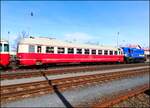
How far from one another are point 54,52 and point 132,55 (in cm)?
2119

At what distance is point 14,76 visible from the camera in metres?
16.4

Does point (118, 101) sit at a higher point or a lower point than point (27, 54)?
lower

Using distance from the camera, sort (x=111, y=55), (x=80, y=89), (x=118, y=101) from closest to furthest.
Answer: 1. (x=118, y=101)
2. (x=80, y=89)
3. (x=111, y=55)

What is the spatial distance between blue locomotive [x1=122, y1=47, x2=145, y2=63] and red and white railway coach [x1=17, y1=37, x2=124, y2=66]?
346 inches

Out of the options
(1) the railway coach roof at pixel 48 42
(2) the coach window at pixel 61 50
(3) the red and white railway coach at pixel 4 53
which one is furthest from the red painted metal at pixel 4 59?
(2) the coach window at pixel 61 50

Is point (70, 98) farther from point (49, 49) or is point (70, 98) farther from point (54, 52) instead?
point (54, 52)

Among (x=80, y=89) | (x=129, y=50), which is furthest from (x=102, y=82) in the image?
(x=129, y=50)

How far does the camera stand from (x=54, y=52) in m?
24.4

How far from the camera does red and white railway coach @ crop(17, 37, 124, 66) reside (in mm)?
22000

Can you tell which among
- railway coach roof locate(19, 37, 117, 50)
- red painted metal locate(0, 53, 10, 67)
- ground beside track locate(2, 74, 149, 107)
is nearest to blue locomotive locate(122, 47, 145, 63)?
railway coach roof locate(19, 37, 117, 50)

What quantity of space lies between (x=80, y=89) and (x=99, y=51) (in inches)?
755

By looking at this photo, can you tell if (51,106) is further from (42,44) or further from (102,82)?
(42,44)

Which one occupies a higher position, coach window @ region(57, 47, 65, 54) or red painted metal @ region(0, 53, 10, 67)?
coach window @ region(57, 47, 65, 54)

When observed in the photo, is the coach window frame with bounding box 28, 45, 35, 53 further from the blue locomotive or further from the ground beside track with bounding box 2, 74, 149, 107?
the blue locomotive
